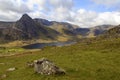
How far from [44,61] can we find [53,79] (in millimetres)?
5393

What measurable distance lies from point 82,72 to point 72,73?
1.69 meters

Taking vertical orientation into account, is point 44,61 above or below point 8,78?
above

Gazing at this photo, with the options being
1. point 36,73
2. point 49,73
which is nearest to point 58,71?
point 49,73

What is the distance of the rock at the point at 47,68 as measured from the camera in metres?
34.8

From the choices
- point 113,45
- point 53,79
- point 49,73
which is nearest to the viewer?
point 53,79

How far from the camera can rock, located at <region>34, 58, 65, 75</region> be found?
34.8 meters

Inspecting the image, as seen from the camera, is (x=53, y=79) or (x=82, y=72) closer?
(x=53, y=79)

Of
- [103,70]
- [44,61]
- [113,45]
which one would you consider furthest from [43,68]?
[113,45]

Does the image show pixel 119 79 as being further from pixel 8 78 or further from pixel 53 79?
pixel 8 78

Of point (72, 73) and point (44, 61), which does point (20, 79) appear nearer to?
point (44, 61)

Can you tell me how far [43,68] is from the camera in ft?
118

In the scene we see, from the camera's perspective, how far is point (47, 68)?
35.2 metres

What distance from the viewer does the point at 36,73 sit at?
3684cm

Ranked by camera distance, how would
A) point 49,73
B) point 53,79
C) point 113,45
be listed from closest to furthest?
point 53,79, point 49,73, point 113,45
